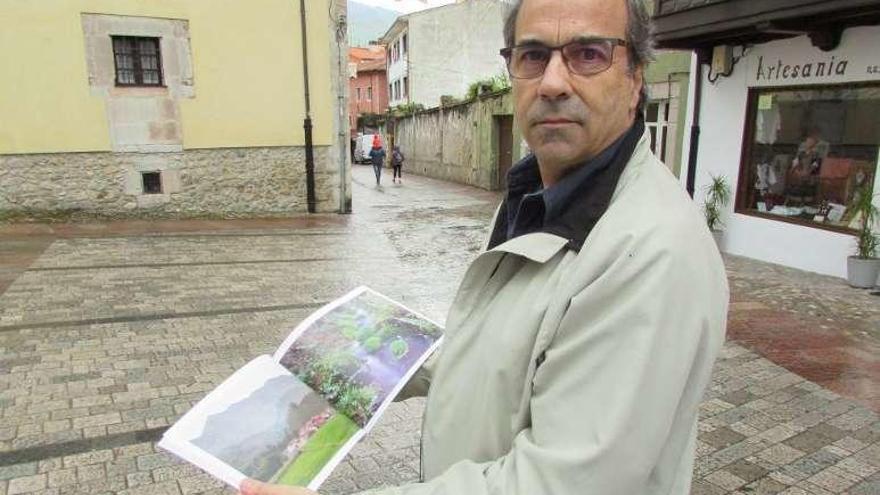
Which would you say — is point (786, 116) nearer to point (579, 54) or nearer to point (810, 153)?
point (810, 153)

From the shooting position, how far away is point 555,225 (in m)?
1.14

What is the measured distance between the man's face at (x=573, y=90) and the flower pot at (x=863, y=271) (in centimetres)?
727

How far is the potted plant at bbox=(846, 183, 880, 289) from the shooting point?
6.92 metres

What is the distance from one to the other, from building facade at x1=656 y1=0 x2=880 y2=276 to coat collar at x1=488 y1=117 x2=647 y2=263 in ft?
21.4

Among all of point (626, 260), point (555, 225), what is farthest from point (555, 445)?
point (555, 225)

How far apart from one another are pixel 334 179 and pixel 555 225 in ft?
42.9

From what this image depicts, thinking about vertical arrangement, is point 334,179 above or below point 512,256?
below

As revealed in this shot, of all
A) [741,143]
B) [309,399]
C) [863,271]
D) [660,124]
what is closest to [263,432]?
[309,399]

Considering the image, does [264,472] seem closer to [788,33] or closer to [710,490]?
[710,490]

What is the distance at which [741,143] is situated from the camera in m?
9.02

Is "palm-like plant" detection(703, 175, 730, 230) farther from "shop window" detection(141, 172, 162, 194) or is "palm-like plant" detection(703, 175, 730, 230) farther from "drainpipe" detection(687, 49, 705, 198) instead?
"shop window" detection(141, 172, 162, 194)

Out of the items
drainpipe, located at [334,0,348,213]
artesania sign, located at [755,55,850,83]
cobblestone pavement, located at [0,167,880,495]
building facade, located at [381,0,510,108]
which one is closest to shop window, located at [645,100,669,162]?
artesania sign, located at [755,55,850,83]

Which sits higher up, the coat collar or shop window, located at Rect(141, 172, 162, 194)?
the coat collar

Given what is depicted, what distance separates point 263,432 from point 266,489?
0.67 ft
